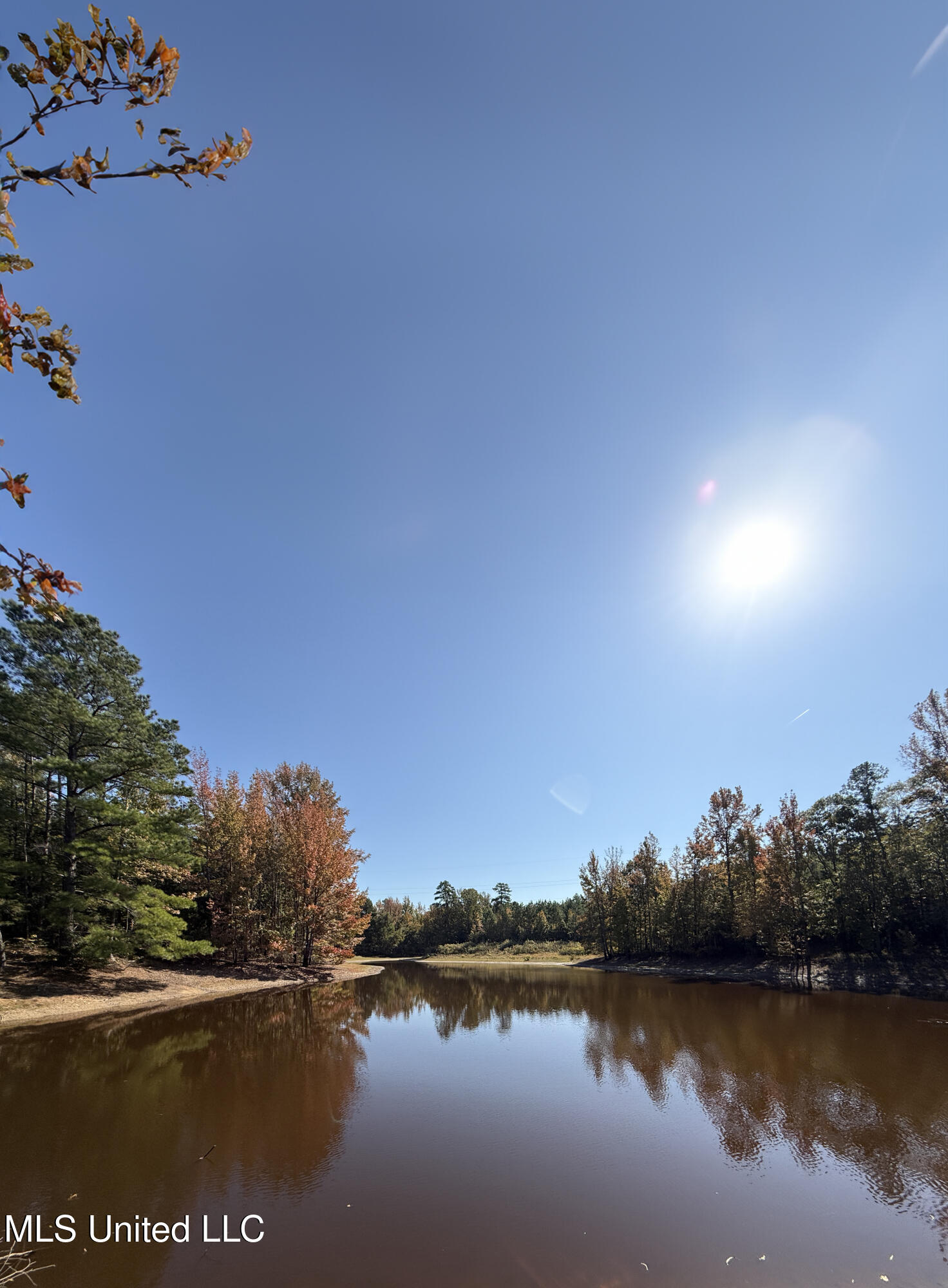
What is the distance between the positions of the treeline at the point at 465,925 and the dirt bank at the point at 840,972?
30.9m

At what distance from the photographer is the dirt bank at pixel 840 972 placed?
26250 millimetres

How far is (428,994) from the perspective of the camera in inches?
1145

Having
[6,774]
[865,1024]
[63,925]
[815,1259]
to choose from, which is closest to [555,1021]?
[865,1024]

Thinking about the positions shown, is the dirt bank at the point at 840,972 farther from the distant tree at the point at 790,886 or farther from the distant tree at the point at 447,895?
the distant tree at the point at 447,895

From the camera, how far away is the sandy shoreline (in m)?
17.4

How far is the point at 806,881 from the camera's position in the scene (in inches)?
1334

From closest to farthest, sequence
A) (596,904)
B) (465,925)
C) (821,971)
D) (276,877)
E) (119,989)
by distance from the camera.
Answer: (119,989), (821,971), (276,877), (596,904), (465,925)

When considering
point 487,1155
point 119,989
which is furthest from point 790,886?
point 119,989

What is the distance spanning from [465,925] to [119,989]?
61703 mm

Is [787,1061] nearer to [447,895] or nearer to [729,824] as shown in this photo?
[729,824]

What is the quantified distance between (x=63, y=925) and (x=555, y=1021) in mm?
20509

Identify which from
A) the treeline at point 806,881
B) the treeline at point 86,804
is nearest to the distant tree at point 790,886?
the treeline at point 806,881

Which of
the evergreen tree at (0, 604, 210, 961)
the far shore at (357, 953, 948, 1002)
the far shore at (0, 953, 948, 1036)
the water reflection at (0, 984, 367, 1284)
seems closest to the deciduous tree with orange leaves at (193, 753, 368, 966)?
the far shore at (0, 953, 948, 1036)

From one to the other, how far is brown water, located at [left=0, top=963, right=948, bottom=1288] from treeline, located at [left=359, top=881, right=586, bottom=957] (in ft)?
194
